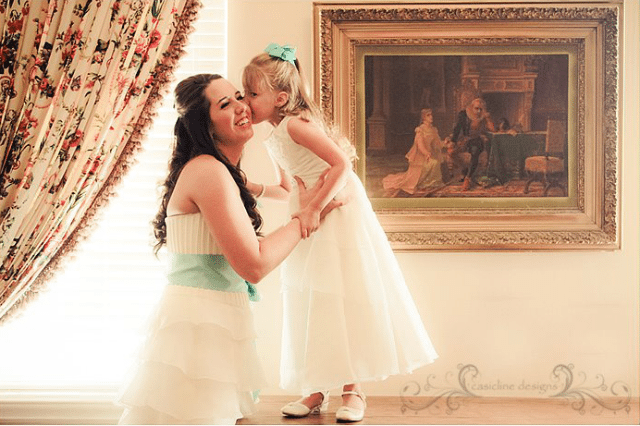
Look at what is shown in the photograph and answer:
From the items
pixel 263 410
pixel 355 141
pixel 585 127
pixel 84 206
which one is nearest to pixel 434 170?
pixel 355 141

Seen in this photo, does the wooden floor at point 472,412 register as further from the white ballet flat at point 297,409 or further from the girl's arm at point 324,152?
the girl's arm at point 324,152

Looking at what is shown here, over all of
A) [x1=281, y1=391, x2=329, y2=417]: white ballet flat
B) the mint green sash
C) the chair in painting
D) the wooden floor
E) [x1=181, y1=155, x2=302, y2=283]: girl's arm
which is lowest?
the wooden floor

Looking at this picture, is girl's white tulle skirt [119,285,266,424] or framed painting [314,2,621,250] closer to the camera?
girl's white tulle skirt [119,285,266,424]

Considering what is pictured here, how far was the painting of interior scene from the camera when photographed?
307 centimetres

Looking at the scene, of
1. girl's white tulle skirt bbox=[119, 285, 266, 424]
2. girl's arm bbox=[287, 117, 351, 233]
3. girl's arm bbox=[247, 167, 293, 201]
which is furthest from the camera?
girl's arm bbox=[247, 167, 293, 201]

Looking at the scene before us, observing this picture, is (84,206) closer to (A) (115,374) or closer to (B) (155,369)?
(A) (115,374)

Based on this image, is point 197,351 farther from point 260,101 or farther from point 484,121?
point 484,121

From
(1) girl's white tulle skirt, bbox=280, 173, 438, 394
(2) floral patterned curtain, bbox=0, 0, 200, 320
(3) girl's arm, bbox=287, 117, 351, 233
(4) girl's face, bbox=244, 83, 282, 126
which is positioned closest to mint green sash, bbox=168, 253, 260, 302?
(3) girl's arm, bbox=287, 117, 351, 233

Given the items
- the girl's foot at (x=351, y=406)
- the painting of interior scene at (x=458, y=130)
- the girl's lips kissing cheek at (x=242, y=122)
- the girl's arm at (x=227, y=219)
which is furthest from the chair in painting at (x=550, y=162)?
the girl's arm at (x=227, y=219)

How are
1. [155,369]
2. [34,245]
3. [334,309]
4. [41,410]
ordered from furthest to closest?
[41,410] → [34,245] → [334,309] → [155,369]

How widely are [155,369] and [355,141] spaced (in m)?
1.66

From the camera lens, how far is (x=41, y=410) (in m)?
2.95

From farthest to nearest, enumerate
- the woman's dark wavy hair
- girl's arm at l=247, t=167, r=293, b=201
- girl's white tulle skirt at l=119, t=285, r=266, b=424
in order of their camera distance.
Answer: girl's arm at l=247, t=167, r=293, b=201 < the woman's dark wavy hair < girl's white tulle skirt at l=119, t=285, r=266, b=424

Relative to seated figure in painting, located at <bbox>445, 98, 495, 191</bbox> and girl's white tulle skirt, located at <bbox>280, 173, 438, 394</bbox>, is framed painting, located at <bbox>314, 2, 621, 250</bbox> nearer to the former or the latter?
seated figure in painting, located at <bbox>445, 98, 495, 191</bbox>
